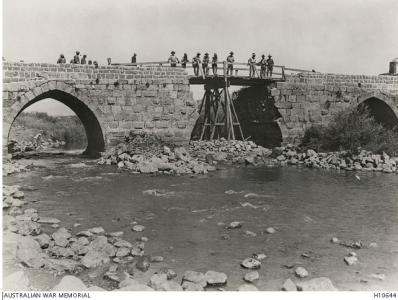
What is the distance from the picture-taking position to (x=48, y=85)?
17.2 meters

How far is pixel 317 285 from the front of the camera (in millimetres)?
5383

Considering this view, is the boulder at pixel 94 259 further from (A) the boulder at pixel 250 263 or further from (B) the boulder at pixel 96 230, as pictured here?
(A) the boulder at pixel 250 263

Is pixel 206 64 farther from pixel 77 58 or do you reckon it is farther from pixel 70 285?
pixel 70 285

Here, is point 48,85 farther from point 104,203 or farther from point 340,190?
point 340,190

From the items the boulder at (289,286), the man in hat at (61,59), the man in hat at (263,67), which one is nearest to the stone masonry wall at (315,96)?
the man in hat at (263,67)

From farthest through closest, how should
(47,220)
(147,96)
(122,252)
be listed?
(147,96) < (47,220) < (122,252)

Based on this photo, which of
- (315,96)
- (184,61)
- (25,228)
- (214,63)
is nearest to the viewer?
(25,228)

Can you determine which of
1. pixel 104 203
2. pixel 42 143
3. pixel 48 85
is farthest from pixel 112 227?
pixel 42 143

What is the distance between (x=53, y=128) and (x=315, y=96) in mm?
22905

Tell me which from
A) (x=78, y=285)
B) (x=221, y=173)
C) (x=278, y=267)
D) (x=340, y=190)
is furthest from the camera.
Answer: (x=221, y=173)

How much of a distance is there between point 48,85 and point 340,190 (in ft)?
39.4

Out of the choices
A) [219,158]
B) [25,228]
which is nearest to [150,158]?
[219,158]

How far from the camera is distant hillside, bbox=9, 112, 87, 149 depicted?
33.1 metres

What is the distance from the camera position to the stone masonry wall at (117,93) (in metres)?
16.6
